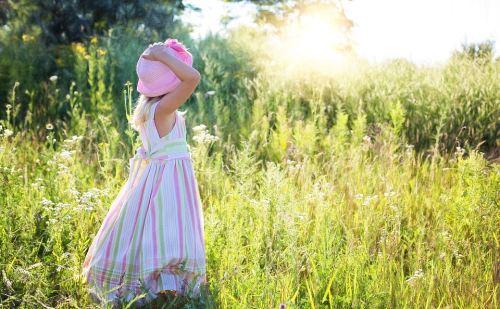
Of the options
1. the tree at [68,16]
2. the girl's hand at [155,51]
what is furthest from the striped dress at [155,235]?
the tree at [68,16]

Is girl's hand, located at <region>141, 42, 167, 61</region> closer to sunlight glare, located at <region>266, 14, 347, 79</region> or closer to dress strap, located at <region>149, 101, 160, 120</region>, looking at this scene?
dress strap, located at <region>149, 101, 160, 120</region>

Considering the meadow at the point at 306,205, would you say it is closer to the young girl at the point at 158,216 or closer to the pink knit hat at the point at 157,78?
the young girl at the point at 158,216

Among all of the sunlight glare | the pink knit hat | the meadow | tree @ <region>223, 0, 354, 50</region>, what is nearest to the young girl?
→ the pink knit hat

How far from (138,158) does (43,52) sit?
22.4ft

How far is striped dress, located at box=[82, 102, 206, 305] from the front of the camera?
235 centimetres

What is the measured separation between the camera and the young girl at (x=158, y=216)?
2.35 metres

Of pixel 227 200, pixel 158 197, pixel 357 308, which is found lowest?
pixel 357 308

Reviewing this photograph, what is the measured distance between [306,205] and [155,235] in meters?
1.11

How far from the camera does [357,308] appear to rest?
2180 millimetres

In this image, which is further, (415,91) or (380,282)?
(415,91)

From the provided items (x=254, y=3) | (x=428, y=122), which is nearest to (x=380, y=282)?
(x=428, y=122)

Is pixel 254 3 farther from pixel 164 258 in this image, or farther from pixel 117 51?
pixel 164 258

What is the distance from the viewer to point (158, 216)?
2.38 metres

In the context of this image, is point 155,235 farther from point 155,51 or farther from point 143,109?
point 155,51
